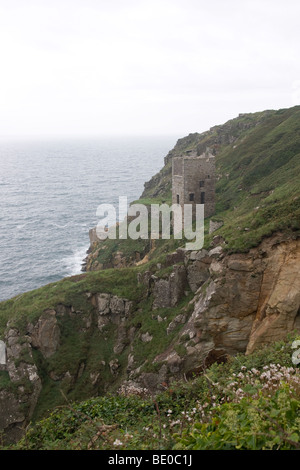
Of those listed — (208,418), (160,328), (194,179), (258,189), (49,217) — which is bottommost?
(160,328)

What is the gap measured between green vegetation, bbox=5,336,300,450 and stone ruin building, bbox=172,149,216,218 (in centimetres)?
2655

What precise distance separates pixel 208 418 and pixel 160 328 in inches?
600

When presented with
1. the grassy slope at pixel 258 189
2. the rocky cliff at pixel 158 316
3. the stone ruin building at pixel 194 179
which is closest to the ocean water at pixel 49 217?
the grassy slope at pixel 258 189

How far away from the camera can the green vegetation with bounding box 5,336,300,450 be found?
766 centimetres

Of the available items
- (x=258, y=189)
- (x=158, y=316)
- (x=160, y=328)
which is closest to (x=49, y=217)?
(x=258, y=189)

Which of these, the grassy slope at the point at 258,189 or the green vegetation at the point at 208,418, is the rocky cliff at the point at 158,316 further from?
the green vegetation at the point at 208,418

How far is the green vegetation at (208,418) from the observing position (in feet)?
25.1

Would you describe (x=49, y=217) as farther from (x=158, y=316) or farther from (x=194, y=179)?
(x=158, y=316)

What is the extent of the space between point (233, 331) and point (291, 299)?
11.9ft

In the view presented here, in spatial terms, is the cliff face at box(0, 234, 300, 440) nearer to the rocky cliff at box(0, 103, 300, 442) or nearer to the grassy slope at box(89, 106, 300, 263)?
the rocky cliff at box(0, 103, 300, 442)

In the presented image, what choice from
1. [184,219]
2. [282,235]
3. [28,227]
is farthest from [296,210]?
[28,227]

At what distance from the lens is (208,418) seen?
10117 mm

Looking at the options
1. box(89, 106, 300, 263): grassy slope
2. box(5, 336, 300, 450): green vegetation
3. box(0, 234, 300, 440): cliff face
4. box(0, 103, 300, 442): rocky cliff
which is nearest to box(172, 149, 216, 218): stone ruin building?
box(89, 106, 300, 263): grassy slope

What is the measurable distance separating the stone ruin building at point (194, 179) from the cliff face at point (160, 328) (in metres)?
13.0
